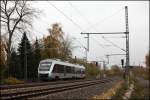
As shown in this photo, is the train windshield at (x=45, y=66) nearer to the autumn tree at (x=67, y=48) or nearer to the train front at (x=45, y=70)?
the train front at (x=45, y=70)

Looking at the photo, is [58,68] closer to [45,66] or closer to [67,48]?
[45,66]

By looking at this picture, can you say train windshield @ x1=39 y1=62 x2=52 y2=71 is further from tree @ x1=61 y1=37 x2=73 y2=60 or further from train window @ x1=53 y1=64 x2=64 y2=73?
tree @ x1=61 y1=37 x2=73 y2=60

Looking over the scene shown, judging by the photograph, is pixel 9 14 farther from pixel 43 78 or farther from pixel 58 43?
pixel 58 43

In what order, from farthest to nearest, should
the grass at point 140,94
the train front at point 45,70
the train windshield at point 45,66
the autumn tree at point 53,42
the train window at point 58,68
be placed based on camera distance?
the autumn tree at point 53,42
the train window at point 58,68
the train windshield at point 45,66
the train front at point 45,70
the grass at point 140,94

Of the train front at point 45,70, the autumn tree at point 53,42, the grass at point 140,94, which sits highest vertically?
the autumn tree at point 53,42

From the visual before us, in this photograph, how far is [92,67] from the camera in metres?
130

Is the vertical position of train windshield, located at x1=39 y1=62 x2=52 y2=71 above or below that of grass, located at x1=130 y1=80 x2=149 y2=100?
above

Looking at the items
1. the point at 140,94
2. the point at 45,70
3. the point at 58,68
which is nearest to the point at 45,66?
the point at 45,70

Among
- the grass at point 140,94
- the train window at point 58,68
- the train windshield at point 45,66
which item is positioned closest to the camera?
the grass at point 140,94

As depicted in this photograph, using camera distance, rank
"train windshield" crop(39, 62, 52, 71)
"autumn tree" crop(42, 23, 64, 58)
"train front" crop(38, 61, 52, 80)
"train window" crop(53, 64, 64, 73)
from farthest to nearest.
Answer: "autumn tree" crop(42, 23, 64, 58) < "train window" crop(53, 64, 64, 73) < "train windshield" crop(39, 62, 52, 71) < "train front" crop(38, 61, 52, 80)

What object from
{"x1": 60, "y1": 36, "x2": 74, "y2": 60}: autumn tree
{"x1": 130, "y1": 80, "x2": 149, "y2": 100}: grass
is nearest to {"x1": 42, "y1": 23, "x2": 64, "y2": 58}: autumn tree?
{"x1": 60, "y1": 36, "x2": 74, "y2": 60}: autumn tree

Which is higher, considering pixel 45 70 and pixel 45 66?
pixel 45 66

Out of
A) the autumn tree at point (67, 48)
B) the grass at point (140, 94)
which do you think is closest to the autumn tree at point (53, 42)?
the autumn tree at point (67, 48)

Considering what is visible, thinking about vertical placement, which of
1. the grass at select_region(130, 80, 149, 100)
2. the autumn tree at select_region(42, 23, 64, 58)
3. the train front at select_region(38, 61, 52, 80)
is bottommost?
the grass at select_region(130, 80, 149, 100)
